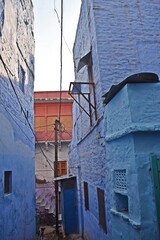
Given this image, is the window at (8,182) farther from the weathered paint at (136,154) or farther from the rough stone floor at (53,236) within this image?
the rough stone floor at (53,236)

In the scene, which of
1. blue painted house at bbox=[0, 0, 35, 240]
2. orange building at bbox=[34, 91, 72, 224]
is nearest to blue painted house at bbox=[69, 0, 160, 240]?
blue painted house at bbox=[0, 0, 35, 240]

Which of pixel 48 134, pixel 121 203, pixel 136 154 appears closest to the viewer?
pixel 136 154

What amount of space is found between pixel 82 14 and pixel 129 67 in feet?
11.7

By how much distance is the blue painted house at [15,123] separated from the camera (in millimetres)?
5941

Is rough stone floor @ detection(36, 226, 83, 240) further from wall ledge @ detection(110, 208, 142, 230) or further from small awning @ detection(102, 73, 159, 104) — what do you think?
small awning @ detection(102, 73, 159, 104)

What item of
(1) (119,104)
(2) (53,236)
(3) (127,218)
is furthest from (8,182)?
(2) (53,236)

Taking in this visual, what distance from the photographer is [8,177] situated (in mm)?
6430

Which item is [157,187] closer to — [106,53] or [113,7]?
[106,53]

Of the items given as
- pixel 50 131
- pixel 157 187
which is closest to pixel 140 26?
pixel 157 187

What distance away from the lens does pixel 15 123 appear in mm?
7195

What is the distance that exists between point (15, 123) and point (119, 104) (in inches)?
167

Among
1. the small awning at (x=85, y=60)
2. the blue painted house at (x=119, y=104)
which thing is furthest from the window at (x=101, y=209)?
the small awning at (x=85, y=60)

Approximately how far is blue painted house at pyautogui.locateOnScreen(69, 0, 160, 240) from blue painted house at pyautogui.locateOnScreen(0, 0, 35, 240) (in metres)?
2.44

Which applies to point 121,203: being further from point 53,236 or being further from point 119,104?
point 53,236
